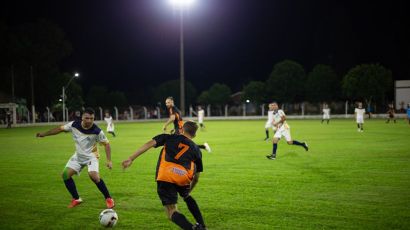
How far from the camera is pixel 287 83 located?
2815 inches

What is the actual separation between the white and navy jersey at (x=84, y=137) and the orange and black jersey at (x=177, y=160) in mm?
2737

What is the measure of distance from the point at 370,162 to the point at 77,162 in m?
9.40

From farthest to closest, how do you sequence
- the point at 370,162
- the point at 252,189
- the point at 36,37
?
the point at 36,37
the point at 370,162
the point at 252,189

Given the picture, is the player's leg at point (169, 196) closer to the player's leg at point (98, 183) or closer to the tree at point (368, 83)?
the player's leg at point (98, 183)

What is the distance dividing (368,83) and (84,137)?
201 feet

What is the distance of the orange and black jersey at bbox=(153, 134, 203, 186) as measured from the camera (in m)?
5.77

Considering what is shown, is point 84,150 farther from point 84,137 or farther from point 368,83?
point 368,83

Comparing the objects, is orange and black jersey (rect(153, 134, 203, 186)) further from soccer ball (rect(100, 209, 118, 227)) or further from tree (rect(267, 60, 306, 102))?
tree (rect(267, 60, 306, 102))

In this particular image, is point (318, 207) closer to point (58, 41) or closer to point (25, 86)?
point (25, 86)

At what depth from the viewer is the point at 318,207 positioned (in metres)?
7.75

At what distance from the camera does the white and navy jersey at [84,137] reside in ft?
26.7

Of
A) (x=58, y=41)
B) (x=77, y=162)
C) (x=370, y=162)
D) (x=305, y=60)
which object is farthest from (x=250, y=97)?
(x=77, y=162)

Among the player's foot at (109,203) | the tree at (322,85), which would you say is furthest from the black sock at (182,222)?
the tree at (322,85)

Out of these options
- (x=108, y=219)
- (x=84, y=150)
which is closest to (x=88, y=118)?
(x=84, y=150)
